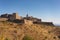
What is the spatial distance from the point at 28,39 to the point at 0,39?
6.13 meters

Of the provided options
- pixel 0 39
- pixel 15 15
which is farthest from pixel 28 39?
pixel 15 15

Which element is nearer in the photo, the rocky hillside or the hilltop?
the rocky hillside

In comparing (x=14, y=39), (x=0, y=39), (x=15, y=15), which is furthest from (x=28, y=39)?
(x=15, y=15)

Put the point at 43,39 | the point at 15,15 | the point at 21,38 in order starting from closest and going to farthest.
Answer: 1. the point at 21,38
2. the point at 43,39
3. the point at 15,15

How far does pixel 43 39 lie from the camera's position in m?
28.0

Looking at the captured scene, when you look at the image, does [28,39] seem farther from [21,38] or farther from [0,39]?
[0,39]

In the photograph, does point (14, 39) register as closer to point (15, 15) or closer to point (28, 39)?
point (28, 39)

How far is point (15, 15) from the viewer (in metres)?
56.2

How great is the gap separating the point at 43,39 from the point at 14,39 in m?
7.53

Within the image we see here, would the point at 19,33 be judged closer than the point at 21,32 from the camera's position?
Yes

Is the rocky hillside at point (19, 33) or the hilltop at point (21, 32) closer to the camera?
the rocky hillside at point (19, 33)

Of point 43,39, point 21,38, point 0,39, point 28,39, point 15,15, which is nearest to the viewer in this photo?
point 0,39

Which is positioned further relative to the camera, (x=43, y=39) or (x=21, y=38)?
(x=43, y=39)

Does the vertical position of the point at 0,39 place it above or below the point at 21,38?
above
